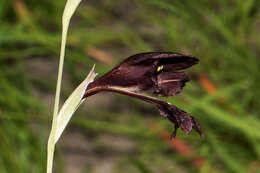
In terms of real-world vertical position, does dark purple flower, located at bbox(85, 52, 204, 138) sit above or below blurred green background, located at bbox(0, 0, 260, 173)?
above

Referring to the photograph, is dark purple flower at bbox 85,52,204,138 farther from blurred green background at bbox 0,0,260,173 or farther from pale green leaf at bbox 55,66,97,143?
blurred green background at bbox 0,0,260,173

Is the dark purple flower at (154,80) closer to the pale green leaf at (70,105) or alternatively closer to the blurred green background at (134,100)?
the pale green leaf at (70,105)

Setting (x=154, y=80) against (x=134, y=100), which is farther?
(x=134, y=100)

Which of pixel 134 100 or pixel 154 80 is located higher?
pixel 154 80

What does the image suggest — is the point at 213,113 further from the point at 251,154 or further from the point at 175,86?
the point at 175,86

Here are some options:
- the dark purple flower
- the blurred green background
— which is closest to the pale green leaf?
the dark purple flower

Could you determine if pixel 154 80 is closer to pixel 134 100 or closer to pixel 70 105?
pixel 70 105

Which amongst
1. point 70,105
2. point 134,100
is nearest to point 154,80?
point 70,105
